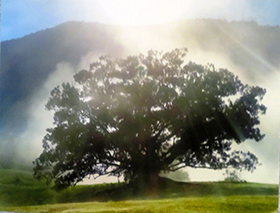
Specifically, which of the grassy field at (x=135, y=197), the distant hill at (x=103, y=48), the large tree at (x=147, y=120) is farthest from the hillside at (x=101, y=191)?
the distant hill at (x=103, y=48)

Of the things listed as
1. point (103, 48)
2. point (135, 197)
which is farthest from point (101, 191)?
point (103, 48)

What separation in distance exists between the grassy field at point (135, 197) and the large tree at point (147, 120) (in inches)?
8.2

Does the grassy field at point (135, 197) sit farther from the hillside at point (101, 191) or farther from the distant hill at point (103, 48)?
the distant hill at point (103, 48)

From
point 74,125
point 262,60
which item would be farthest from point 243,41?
point 74,125

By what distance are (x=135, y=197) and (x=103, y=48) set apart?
2144mm

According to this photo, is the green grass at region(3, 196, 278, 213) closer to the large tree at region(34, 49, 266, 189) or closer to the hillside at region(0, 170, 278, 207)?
the hillside at region(0, 170, 278, 207)

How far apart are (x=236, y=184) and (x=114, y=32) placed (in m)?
2.68

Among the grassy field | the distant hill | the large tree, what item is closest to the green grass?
the grassy field

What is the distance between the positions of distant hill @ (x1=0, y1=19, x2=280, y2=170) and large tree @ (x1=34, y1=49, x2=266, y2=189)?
7.8 inches

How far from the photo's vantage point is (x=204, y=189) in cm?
398

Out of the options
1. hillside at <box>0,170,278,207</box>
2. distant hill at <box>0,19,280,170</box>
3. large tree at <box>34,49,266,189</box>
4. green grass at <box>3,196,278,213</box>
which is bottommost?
green grass at <box>3,196,278,213</box>

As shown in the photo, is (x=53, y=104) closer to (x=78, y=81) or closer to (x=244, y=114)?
(x=78, y=81)

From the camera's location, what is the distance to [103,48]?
437cm

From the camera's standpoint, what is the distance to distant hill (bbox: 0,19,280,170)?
13.3 ft
